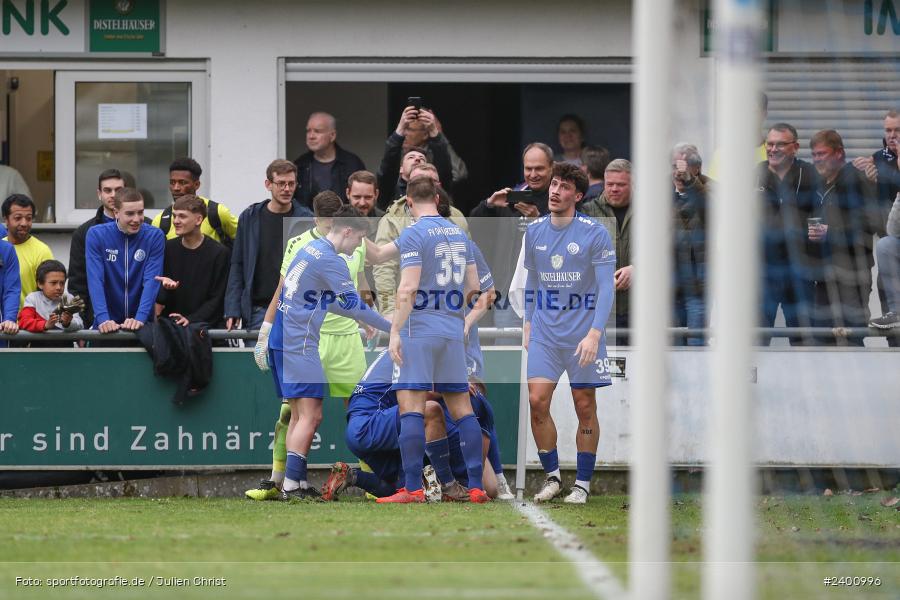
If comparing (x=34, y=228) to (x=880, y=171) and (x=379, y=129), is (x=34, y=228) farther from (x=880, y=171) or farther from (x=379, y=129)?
(x=880, y=171)

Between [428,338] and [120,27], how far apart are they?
5948mm

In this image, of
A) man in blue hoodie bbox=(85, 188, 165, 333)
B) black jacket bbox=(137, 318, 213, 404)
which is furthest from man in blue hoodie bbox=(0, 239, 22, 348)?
black jacket bbox=(137, 318, 213, 404)

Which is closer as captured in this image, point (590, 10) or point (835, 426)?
point (835, 426)

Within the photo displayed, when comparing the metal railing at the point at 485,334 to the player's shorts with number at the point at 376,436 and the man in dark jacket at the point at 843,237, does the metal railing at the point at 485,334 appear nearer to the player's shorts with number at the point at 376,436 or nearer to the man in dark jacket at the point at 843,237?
the man in dark jacket at the point at 843,237

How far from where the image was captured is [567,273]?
439 inches

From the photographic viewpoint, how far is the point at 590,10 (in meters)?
15.1

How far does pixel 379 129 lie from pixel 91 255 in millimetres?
4425

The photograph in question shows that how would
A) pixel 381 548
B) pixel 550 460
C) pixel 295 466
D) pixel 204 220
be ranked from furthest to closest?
pixel 204 220 → pixel 550 460 → pixel 295 466 → pixel 381 548

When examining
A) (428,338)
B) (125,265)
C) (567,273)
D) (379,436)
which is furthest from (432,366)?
(125,265)

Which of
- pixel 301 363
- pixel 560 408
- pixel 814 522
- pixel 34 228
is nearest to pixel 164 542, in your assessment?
pixel 301 363

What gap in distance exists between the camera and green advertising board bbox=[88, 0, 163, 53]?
1495cm

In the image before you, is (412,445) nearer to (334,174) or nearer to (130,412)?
(130,412)

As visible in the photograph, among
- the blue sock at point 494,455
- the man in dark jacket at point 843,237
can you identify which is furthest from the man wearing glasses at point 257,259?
the man in dark jacket at point 843,237

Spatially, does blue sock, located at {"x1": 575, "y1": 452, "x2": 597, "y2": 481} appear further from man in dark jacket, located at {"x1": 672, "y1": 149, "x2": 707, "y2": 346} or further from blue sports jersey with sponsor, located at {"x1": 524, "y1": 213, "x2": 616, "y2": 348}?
man in dark jacket, located at {"x1": 672, "y1": 149, "x2": 707, "y2": 346}
